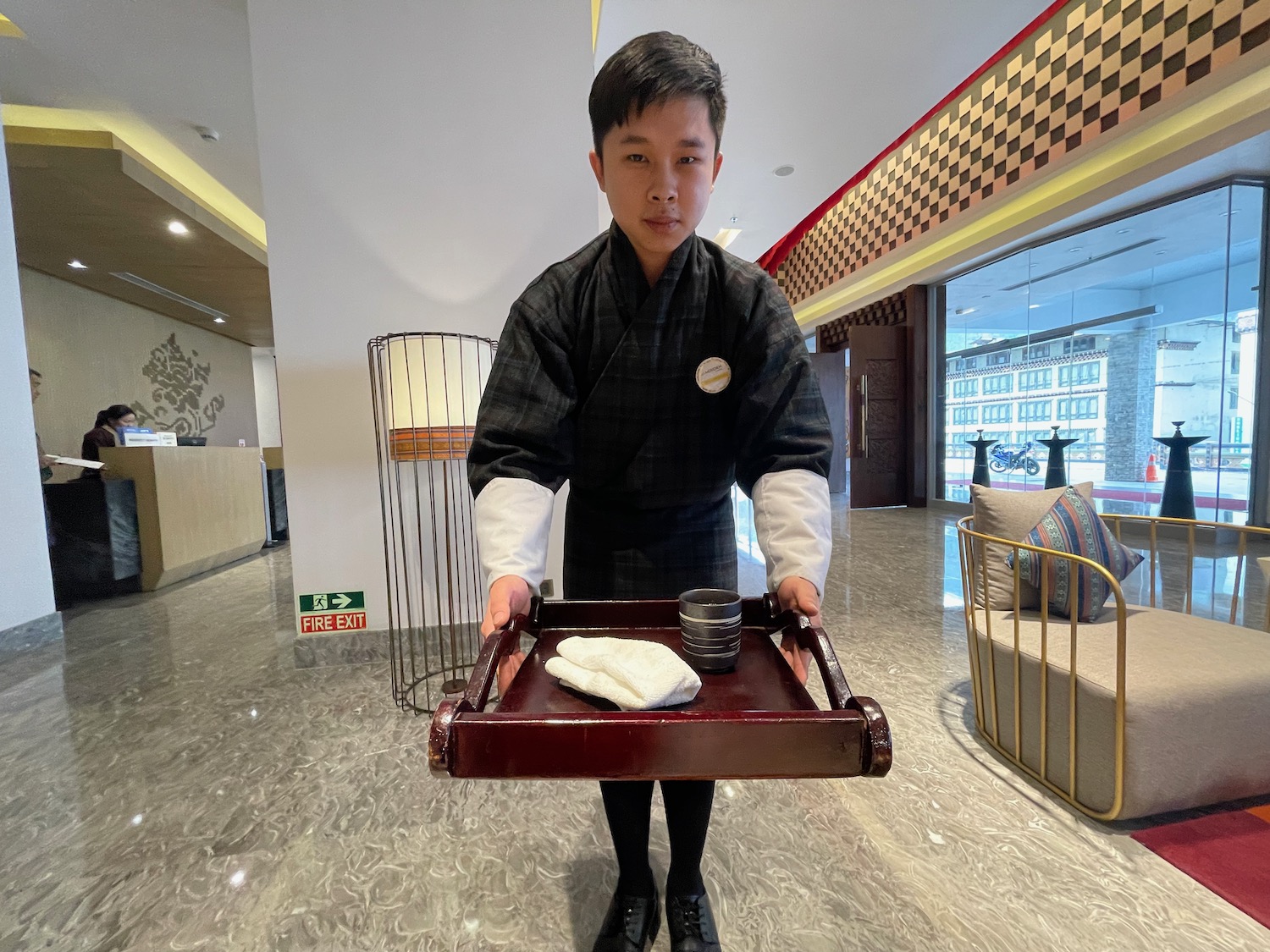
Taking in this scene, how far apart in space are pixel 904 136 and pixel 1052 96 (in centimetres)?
103

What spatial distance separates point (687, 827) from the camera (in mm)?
919

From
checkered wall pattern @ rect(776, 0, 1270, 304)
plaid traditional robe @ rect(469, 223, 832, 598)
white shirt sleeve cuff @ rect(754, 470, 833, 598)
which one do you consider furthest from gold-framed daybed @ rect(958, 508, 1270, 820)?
checkered wall pattern @ rect(776, 0, 1270, 304)

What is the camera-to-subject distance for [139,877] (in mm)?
1208

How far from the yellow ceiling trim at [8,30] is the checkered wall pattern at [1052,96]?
5.89 meters

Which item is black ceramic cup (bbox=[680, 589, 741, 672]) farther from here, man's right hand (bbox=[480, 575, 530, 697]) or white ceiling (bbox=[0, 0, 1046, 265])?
white ceiling (bbox=[0, 0, 1046, 265])

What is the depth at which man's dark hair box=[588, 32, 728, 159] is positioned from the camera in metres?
0.70

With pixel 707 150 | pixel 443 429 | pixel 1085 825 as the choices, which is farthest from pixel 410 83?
pixel 1085 825

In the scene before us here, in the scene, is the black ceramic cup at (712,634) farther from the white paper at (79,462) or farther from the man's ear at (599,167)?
the white paper at (79,462)

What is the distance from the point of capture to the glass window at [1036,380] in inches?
211

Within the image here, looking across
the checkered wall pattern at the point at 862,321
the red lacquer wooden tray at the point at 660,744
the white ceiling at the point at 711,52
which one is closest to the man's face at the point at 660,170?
the red lacquer wooden tray at the point at 660,744

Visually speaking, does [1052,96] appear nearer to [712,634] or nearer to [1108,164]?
[1108,164]

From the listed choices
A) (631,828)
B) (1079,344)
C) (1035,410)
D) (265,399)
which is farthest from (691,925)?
(265,399)

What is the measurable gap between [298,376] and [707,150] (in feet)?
6.53

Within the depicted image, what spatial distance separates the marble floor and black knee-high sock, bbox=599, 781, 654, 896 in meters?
0.20
